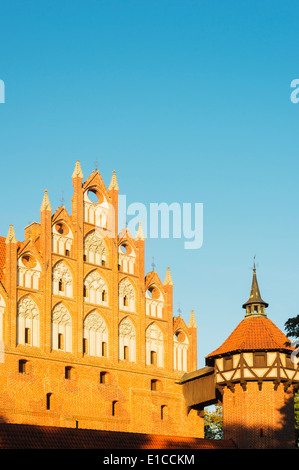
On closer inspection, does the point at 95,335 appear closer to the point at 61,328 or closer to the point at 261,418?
the point at 61,328

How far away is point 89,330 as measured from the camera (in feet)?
136

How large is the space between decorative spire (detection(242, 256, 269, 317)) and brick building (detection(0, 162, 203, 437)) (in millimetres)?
3636

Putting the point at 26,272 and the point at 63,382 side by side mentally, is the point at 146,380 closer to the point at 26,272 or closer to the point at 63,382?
the point at 63,382

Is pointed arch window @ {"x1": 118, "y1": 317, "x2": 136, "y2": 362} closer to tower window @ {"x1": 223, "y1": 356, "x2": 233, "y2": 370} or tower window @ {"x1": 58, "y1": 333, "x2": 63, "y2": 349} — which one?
tower window @ {"x1": 58, "y1": 333, "x2": 63, "y2": 349}

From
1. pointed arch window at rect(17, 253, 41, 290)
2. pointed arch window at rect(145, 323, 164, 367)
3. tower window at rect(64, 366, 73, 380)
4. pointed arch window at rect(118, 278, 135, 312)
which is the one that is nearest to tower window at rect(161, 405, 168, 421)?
pointed arch window at rect(145, 323, 164, 367)

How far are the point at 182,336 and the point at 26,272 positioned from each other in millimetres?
9728

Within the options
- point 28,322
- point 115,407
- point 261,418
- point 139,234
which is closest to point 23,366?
point 28,322

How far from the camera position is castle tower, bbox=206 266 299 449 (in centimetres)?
3878

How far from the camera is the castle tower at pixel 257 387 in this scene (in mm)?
38781

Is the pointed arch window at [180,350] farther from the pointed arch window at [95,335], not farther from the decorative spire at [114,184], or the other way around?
the decorative spire at [114,184]
